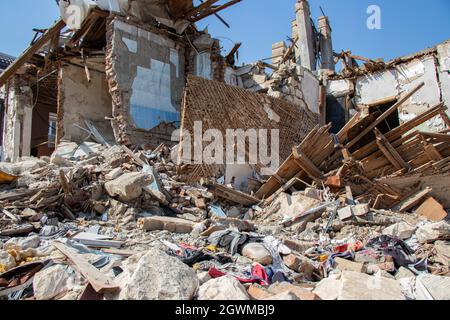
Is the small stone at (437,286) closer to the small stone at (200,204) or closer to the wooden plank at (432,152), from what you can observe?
the small stone at (200,204)

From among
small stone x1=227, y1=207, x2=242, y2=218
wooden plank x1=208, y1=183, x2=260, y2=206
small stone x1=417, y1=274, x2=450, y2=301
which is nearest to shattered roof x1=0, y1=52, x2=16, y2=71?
wooden plank x1=208, y1=183, x2=260, y2=206

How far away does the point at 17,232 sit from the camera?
439cm

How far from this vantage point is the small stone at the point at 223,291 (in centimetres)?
228

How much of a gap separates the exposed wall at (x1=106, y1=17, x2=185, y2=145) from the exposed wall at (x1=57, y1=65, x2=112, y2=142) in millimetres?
1734

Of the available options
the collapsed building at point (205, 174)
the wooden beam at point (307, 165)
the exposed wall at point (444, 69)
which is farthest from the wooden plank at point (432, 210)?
the exposed wall at point (444, 69)

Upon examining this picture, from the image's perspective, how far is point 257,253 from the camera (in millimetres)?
3908

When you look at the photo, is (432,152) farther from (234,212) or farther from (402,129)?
(234,212)

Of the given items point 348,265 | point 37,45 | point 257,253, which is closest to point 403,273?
point 348,265

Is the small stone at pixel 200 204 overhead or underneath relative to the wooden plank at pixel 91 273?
overhead

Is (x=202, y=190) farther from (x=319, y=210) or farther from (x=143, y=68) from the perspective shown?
(x=143, y=68)

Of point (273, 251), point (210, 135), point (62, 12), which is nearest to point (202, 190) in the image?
point (210, 135)

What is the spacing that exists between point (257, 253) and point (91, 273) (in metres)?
1.87

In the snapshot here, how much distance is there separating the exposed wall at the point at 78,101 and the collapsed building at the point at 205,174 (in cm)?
4

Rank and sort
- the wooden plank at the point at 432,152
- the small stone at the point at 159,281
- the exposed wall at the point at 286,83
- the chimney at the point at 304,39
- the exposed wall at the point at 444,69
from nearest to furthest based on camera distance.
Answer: the small stone at the point at 159,281, the wooden plank at the point at 432,152, the exposed wall at the point at 444,69, the exposed wall at the point at 286,83, the chimney at the point at 304,39
